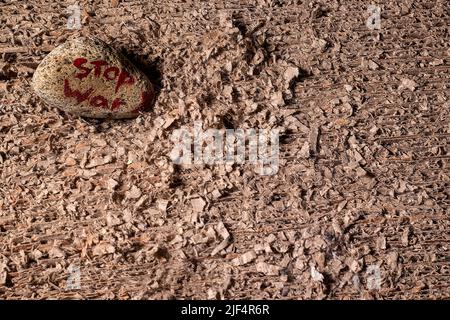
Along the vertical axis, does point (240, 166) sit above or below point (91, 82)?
below

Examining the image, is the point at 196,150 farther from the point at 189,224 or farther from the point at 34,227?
the point at 34,227

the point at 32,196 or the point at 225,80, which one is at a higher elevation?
the point at 225,80

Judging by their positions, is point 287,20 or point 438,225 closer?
point 438,225

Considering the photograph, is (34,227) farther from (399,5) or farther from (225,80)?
(399,5)

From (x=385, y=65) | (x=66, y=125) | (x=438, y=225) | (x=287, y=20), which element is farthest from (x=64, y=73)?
(x=438, y=225)

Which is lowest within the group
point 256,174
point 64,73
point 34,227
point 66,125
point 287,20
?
point 34,227

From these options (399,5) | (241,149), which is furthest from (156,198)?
(399,5)
